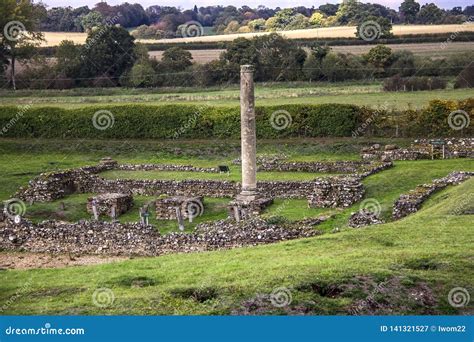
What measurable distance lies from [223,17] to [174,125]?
2463 inches

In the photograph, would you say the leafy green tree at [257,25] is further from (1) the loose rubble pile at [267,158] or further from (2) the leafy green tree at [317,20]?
(1) the loose rubble pile at [267,158]

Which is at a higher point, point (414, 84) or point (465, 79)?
point (465, 79)

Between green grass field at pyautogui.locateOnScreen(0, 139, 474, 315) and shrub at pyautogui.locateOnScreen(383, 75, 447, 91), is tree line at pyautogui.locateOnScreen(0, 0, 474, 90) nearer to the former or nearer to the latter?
shrub at pyautogui.locateOnScreen(383, 75, 447, 91)

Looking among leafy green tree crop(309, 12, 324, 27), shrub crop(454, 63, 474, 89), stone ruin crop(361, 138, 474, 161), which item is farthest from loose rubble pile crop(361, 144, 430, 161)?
leafy green tree crop(309, 12, 324, 27)

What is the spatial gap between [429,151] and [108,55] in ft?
137

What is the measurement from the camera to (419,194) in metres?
34.6

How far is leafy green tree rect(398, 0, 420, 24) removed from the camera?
304 ft

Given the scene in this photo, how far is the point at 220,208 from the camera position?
3853cm

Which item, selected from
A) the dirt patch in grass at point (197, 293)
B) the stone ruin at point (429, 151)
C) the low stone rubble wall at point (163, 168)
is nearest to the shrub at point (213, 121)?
the stone ruin at point (429, 151)

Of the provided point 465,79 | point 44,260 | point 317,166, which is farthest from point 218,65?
point 44,260

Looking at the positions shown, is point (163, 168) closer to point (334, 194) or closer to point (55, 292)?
point (334, 194)

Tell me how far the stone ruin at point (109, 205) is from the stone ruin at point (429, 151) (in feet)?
46.0

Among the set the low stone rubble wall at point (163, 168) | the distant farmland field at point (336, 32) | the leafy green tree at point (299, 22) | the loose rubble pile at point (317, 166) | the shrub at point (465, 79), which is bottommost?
the low stone rubble wall at point (163, 168)

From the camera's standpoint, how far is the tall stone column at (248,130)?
36844mm
